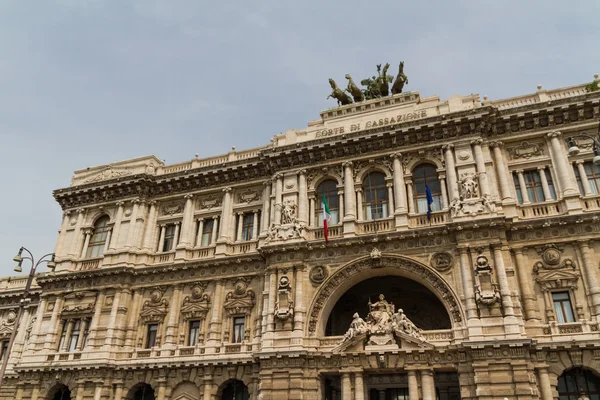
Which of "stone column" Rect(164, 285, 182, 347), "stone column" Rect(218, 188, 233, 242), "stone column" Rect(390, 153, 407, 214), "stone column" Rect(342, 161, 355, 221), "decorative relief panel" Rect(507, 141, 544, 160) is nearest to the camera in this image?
"decorative relief panel" Rect(507, 141, 544, 160)

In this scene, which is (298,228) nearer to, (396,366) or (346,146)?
(346,146)

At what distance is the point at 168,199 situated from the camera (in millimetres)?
33219

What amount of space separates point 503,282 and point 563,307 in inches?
122

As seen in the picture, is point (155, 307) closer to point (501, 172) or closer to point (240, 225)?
point (240, 225)

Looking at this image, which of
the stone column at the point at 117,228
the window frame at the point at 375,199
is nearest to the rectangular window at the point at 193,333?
the stone column at the point at 117,228

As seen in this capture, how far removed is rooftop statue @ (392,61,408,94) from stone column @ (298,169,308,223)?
8.62m

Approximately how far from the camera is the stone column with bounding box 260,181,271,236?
94.8 feet

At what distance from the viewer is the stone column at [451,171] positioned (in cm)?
2508

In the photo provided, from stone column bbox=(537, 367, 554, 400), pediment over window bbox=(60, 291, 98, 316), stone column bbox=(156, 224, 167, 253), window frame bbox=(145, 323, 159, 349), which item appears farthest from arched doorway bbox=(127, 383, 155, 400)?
stone column bbox=(537, 367, 554, 400)

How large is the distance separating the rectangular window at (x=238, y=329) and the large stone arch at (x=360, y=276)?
473cm

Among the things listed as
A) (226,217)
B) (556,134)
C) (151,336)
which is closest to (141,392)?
(151,336)

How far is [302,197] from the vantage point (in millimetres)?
28312

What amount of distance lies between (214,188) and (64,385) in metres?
15.8

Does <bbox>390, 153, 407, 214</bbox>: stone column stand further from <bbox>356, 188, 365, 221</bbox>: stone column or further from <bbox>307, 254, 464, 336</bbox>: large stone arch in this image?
<bbox>307, 254, 464, 336</bbox>: large stone arch
